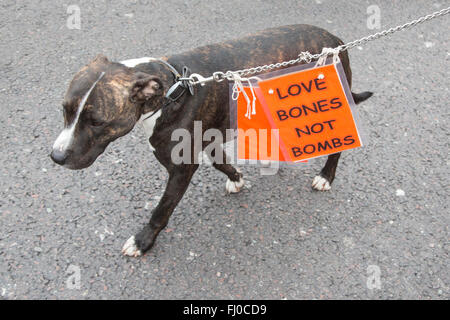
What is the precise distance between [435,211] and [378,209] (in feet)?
1.39

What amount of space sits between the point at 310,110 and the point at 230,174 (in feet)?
3.22

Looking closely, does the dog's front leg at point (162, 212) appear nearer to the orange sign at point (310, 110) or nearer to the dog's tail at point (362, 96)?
the orange sign at point (310, 110)

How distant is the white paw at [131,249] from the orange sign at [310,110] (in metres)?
1.19

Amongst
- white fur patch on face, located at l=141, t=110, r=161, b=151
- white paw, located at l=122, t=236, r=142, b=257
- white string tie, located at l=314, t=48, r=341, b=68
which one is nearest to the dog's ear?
white fur patch on face, located at l=141, t=110, r=161, b=151

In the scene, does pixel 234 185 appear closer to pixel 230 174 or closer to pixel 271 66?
pixel 230 174

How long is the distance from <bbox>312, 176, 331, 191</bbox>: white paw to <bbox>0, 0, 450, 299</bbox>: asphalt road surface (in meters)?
0.06

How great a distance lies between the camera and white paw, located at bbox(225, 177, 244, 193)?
3.53 m

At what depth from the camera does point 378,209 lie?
3.51 meters

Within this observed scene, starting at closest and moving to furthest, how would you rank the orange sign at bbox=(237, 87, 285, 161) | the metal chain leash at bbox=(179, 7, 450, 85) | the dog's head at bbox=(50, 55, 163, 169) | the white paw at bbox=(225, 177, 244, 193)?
the dog's head at bbox=(50, 55, 163, 169) < the metal chain leash at bbox=(179, 7, 450, 85) < the orange sign at bbox=(237, 87, 285, 161) < the white paw at bbox=(225, 177, 244, 193)

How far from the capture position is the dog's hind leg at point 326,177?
3.56m

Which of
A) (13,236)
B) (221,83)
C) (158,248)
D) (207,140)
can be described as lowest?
(158,248)

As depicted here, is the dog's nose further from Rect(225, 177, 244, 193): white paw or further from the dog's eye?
Rect(225, 177, 244, 193): white paw

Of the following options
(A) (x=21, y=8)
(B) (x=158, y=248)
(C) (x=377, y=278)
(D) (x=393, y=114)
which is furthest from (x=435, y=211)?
(A) (x=21, y=8)
